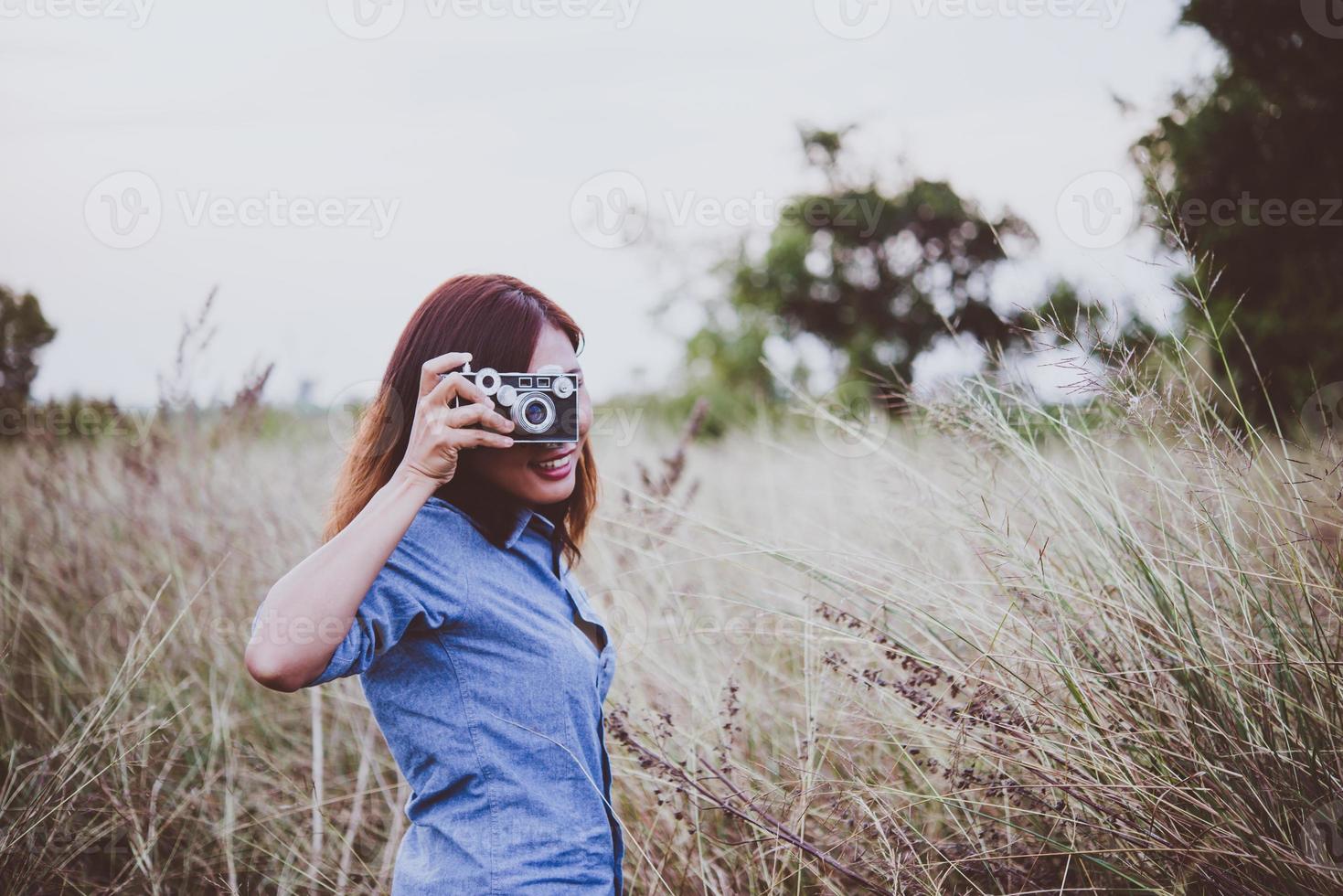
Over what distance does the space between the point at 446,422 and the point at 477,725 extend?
47cm

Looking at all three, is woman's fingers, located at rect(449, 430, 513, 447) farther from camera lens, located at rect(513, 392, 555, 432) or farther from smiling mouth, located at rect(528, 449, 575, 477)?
smiling mouth, located at rect(528, 449, 575, 477)

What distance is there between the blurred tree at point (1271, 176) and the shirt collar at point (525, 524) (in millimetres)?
6775

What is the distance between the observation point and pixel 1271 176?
689 centimetres

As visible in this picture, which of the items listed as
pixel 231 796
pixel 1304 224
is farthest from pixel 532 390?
pixel 1304 224

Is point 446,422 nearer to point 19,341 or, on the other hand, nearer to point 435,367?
point 435,367

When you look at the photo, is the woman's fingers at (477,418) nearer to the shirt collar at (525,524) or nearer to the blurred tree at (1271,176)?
the shirt collar at (525,524)

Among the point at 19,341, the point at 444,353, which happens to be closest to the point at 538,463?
the point at 444,353

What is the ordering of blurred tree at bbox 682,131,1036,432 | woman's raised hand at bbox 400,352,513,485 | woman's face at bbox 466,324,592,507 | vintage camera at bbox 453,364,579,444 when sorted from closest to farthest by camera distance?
1. woman's raised hand at bbox 400,352,513,485
2. vintage camera at bbox 453,364,579,444
3. woman's face at bbox 466,324,592,507
4. blurred tree at bbox 682,131,1036,432

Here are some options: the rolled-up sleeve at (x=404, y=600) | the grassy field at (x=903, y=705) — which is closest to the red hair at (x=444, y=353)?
the rolled-up sleeve at (x=404, y=600)

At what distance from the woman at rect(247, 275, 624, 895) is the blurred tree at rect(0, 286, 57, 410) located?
345 cm

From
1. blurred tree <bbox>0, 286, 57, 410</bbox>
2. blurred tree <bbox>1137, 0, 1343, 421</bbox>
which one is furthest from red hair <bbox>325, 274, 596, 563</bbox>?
blurred tree <bbox>1137, 0, 1343, 421</bbox>

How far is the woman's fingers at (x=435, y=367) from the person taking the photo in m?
1.16

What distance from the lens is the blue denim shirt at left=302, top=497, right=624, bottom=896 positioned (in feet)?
3.74

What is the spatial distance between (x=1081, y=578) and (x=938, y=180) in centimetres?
1362
